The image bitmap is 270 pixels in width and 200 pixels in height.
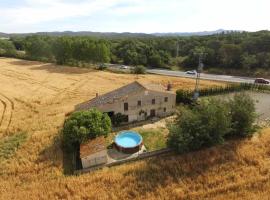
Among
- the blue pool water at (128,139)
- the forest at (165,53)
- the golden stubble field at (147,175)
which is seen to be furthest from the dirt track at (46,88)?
the blue pool water at (128,139)

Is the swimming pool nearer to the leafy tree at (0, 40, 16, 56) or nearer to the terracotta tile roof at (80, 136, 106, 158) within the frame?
the terracotta tile roof at (80, 136, 106, 158)

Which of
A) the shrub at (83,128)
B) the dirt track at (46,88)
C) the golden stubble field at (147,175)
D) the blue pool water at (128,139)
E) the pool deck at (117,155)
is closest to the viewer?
the golden stubble field at (147,175)

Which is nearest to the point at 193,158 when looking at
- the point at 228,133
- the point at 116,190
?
the point at 228,133

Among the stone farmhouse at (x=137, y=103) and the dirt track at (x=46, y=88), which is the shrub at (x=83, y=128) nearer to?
the stone farmhouse at (x=137, y=103)

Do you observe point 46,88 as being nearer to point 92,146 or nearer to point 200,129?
point 92,146

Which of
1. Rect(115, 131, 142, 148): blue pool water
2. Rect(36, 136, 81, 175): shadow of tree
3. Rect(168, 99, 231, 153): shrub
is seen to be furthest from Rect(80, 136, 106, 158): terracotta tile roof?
Rect(168, 99, 231, 153): shrub

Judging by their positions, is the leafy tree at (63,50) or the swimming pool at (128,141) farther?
the leafy tree at (63,50)
